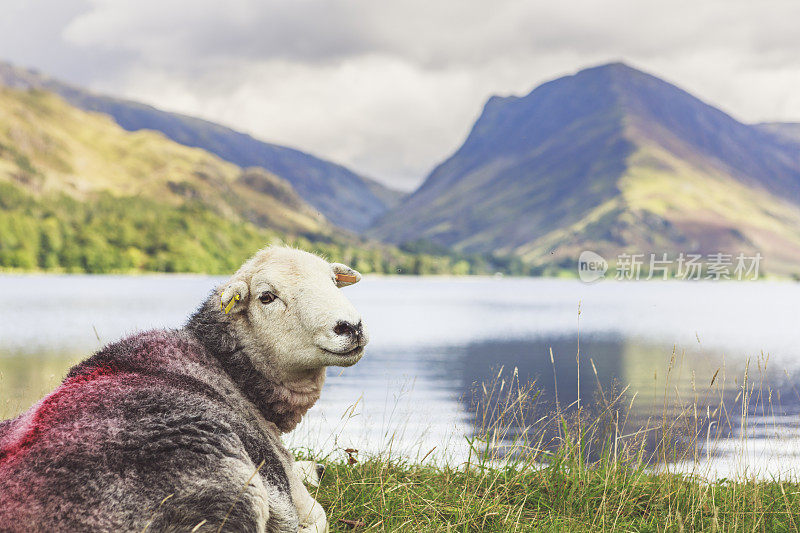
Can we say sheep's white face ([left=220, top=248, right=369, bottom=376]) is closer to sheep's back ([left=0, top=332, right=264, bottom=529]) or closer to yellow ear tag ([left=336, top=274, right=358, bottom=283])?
yellow ear tag ([left=336, top=274, right=358, bottom=283])

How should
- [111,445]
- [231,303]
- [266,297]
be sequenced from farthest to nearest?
[266,297]
[231,303]
[111,445]

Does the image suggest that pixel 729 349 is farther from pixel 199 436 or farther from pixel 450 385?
pixel 199 436

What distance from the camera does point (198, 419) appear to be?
4.11 m

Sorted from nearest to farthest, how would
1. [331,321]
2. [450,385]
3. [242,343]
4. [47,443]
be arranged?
1. [47,443]
2. [331,321]
3. [242,343]
4. [450,385]

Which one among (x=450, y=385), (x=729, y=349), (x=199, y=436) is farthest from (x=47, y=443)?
(x=729, y=349)

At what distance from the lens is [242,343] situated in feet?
16.1

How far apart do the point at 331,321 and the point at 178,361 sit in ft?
3.58

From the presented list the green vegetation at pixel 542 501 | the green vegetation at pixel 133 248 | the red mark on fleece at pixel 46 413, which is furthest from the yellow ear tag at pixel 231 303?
the green vegetation at pixel 133 248

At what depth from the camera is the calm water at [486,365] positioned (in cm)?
1191

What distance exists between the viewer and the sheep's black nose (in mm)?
4559

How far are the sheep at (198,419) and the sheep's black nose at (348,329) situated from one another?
0.03 feet

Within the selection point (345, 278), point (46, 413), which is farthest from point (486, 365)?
point (46, 413)

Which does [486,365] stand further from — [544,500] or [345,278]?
[345,278]

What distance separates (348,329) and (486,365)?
2866 centimetres
